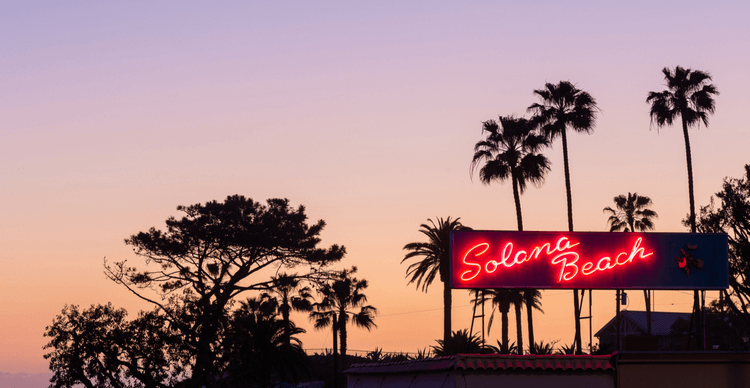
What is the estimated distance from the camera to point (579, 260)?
32812mm

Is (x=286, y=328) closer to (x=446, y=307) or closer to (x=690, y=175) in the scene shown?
(x=446, y=307)

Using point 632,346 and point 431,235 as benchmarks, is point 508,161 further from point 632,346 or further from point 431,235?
point 632,346

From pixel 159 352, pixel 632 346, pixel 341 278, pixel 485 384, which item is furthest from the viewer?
pixel 341 278

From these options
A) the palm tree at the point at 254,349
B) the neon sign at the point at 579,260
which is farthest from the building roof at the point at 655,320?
the neon sign at the point at 579,260

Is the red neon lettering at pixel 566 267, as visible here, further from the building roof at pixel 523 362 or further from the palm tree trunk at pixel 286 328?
the palm tree trunk at pixel 286 328

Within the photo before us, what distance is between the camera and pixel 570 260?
32.8 metres

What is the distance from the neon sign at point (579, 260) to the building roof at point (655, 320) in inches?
3199

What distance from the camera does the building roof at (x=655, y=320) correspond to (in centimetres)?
11372

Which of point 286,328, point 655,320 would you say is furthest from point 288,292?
point 655,320

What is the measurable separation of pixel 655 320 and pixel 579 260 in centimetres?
9171

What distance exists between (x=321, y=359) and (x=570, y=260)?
77.0 meters

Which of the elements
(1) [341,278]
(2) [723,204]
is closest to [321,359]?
(1) [341,278]

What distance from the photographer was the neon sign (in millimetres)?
32406

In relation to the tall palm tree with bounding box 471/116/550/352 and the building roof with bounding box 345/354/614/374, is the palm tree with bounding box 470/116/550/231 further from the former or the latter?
the building roof with bounding box 345/354/614/374
